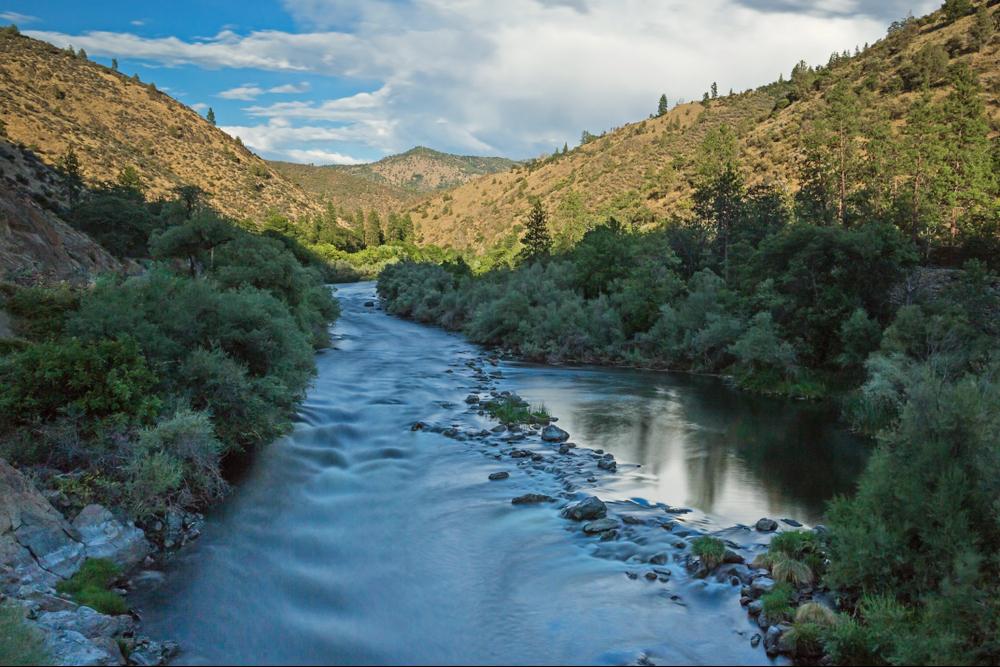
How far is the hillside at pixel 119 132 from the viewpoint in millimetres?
75000

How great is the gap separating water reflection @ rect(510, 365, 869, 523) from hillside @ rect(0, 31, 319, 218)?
200ft

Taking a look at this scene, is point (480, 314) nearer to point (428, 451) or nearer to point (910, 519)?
point (428, 451)

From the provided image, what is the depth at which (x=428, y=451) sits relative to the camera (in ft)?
67.3

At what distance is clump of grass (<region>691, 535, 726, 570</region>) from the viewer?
492 inches

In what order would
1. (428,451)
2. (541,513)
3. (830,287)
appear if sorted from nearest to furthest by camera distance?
(541,513) → (428,451) → (830,287)

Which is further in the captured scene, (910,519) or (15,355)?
(15,355)

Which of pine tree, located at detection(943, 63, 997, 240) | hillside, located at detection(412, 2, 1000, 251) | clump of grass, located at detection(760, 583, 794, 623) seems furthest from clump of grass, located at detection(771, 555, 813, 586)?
hillside, located at detection(412, 2, 1000, 251)

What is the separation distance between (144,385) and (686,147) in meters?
78.1

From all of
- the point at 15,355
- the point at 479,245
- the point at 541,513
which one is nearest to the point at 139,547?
the point at 15,355

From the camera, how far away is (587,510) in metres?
15.2

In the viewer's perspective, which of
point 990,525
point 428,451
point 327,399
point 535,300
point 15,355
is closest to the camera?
point 990,525

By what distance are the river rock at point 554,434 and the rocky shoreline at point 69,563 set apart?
11.0 m

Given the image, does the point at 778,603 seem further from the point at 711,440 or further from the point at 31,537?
the point at 711,440

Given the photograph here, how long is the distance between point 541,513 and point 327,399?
13.3m
